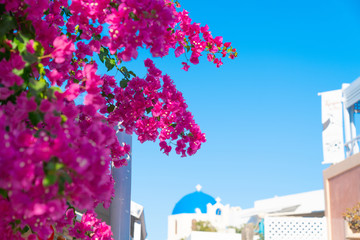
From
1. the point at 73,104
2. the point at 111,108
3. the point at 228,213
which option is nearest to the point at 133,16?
the point at 73,104

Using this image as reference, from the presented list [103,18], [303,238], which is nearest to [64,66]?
[103,18]

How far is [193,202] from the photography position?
124 ft

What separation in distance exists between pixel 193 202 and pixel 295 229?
24.1 meters

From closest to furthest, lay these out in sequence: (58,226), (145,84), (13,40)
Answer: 1. (13,40)
2. (58,226)
3. (145,84)

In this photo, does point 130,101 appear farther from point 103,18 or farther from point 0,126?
point 0,126

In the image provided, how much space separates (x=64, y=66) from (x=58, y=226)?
0.82 meters

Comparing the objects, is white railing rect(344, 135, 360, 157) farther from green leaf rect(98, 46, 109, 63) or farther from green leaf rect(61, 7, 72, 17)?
green leaf rect(61, 7, 72, 17)

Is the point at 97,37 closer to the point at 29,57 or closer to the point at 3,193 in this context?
the point at 29,57

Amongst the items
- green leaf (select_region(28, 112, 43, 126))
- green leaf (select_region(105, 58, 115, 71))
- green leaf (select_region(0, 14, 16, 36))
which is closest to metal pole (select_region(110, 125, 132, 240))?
green leaf (select_region(105, 58, 115, 71))

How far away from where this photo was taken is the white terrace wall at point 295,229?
13.9 m

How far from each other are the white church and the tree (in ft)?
42.9

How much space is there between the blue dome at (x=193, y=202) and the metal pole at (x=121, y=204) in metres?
31.8

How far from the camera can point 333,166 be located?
13227mm

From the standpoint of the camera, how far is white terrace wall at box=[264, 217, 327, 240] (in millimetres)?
13867
